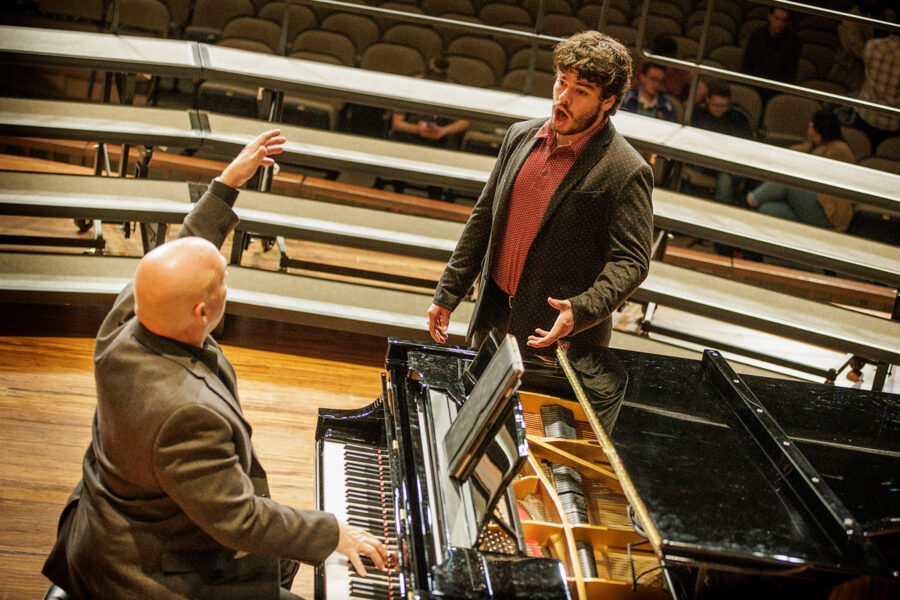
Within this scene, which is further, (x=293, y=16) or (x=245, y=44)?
(x=293, y=16)

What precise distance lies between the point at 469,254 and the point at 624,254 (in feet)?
1.73

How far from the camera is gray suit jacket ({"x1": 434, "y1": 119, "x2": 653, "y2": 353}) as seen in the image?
2.48 meters

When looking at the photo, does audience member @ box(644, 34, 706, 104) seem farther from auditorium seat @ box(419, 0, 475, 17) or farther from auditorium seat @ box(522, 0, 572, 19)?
auditorium seat @ box(419, 0, 475, 17)

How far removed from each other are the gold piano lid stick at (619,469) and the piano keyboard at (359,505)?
0.50 meters

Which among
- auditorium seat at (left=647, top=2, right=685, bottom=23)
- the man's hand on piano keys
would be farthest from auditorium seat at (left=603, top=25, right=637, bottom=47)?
the man's hand on piano keys

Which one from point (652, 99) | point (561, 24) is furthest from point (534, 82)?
point (561, 24)

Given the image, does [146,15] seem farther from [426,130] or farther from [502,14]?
[502,14]

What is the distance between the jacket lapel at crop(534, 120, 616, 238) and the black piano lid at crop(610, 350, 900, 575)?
1.44 feet

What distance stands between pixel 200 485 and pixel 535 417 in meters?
1.07

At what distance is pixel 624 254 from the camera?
98.7 inches

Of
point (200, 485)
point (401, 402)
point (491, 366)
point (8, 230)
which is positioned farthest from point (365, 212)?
point (200, 485)

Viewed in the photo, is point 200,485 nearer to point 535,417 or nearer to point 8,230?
point 535,417

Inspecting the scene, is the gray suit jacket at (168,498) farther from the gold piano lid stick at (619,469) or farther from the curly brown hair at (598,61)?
the curly brown hair at (598,61)

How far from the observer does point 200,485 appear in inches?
62.3
